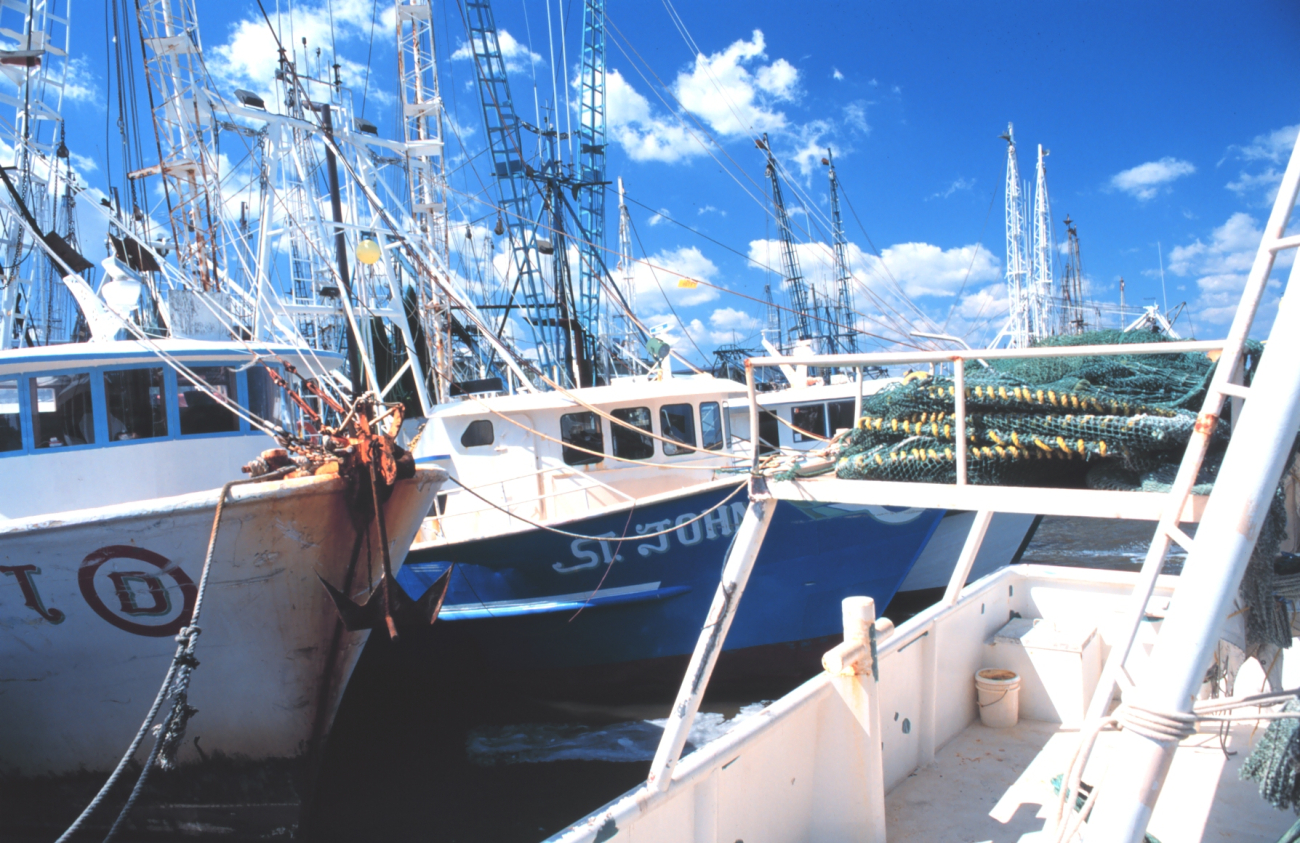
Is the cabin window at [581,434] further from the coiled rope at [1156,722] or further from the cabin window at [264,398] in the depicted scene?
the coiled rope at [1156,722]

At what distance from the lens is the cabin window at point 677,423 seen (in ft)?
29.7

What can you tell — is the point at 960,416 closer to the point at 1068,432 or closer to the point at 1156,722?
the point at 1068,432

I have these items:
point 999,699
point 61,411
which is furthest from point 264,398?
point 999,699

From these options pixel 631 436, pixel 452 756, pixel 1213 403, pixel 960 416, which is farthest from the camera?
pixel 631 436

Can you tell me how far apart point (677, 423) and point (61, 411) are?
6222 millimetres

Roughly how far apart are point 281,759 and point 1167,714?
6475mm

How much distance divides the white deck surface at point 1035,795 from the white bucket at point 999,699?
0.60 feet

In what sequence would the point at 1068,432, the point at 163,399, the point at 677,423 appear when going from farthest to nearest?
the point at 677,423 < the point at 163,399 < the point at 1068,432

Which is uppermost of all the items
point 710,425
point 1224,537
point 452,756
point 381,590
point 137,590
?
point 1224,537

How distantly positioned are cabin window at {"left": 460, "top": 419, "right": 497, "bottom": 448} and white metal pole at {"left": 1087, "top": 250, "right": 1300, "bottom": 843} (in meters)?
8.15

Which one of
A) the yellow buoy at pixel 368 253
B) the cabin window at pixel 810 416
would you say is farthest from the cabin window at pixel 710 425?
the yellow buoy at pixel 368 253

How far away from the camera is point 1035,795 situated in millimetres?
3615

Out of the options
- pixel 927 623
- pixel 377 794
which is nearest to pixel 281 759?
pixel 377 794

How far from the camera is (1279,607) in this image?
98.0 inches
